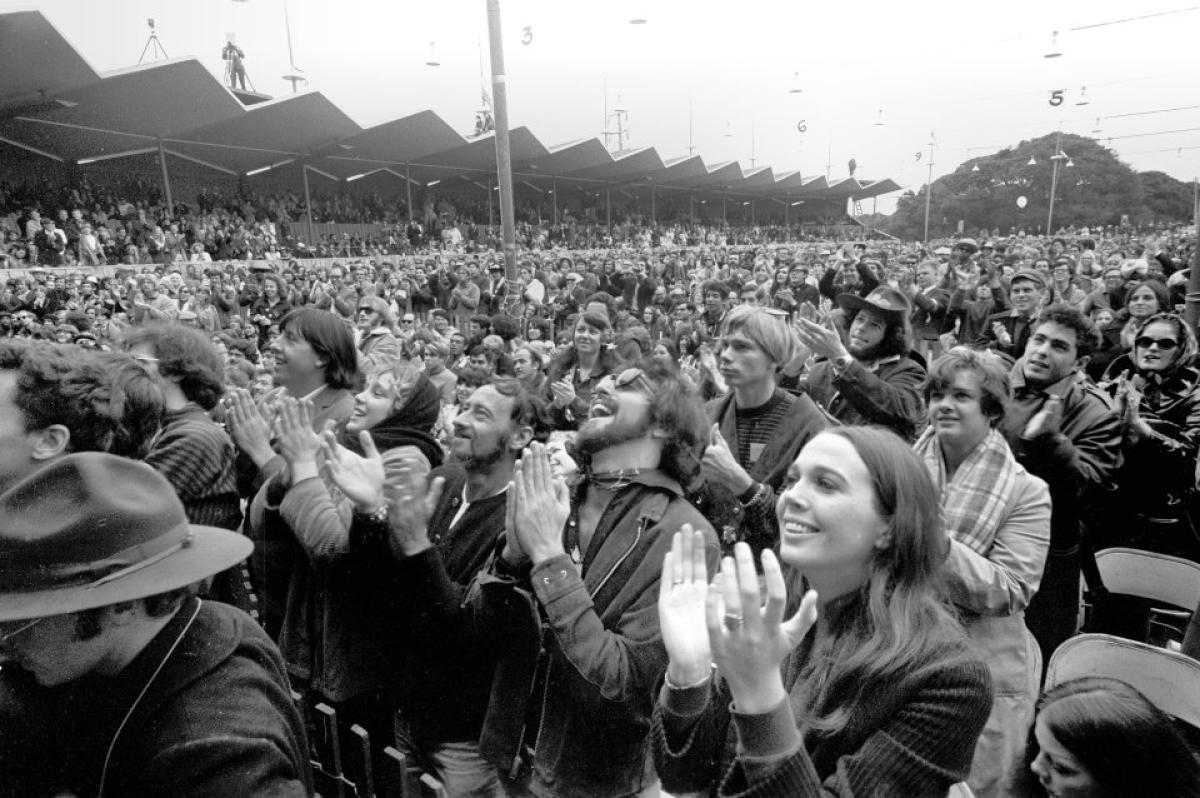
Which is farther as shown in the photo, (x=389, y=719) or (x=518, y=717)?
(x=389, y=719)

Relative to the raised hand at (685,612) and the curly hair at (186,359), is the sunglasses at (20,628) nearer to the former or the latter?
the raised hand at (685,612)

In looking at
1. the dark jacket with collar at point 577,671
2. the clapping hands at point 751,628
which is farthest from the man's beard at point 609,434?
the clapping hands at point 751,628

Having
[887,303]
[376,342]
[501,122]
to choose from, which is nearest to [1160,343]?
[887,303]

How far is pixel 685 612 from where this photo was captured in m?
1.55

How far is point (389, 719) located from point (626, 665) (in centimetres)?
106

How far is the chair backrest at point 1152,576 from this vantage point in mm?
2900

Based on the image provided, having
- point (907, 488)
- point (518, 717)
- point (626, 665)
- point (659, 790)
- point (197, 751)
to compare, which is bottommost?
point (659, 790)

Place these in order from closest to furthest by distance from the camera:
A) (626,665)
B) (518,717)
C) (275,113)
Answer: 1. (626,665)
2. (518,717)
3. (275,113)

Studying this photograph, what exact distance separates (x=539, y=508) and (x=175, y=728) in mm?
903

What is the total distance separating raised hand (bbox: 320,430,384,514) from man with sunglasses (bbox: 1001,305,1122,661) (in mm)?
2091

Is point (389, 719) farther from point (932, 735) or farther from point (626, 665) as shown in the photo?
point (932, 735)

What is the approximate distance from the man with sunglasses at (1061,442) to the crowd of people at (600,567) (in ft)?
0.05

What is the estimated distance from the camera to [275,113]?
74.7 ft

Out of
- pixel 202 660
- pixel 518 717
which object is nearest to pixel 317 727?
pixel 518 717
